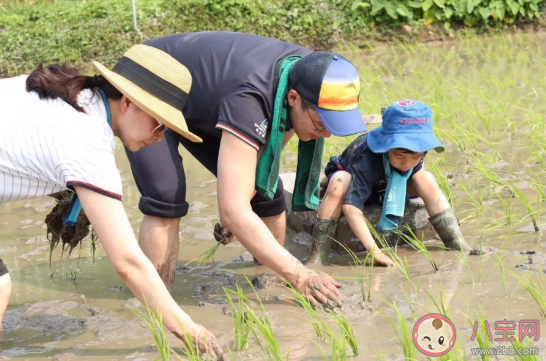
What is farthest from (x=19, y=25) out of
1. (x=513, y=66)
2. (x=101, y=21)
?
(x=513, y=66)

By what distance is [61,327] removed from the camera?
3049mm

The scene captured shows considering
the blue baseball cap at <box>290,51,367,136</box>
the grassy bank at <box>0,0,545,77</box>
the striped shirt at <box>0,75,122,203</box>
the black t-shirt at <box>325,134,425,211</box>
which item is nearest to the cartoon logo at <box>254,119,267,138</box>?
the blue baseball cap at <box>290,51,367,136</box>

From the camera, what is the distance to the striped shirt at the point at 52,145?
2293mm

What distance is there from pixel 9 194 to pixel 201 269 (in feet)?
4.39

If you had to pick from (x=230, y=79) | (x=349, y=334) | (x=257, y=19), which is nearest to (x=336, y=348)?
(x=349, y=334)

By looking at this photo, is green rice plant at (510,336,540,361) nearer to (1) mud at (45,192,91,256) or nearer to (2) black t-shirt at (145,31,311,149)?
(2) black t-shirt at (145,31,311,149)

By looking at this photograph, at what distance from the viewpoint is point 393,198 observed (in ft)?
11.7

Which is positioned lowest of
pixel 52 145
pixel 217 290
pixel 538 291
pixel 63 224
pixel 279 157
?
pixel 217 290

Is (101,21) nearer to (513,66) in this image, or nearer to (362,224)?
(513,66)

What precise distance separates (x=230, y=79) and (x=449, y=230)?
4.25ft

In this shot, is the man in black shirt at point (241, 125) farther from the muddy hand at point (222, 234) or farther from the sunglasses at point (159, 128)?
the muddy hand at point (222, 234)

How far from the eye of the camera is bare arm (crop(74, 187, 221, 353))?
230 cm

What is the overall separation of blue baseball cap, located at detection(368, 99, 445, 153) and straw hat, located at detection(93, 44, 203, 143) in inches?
50.3

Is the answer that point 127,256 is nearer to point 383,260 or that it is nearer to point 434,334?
point 434,334
